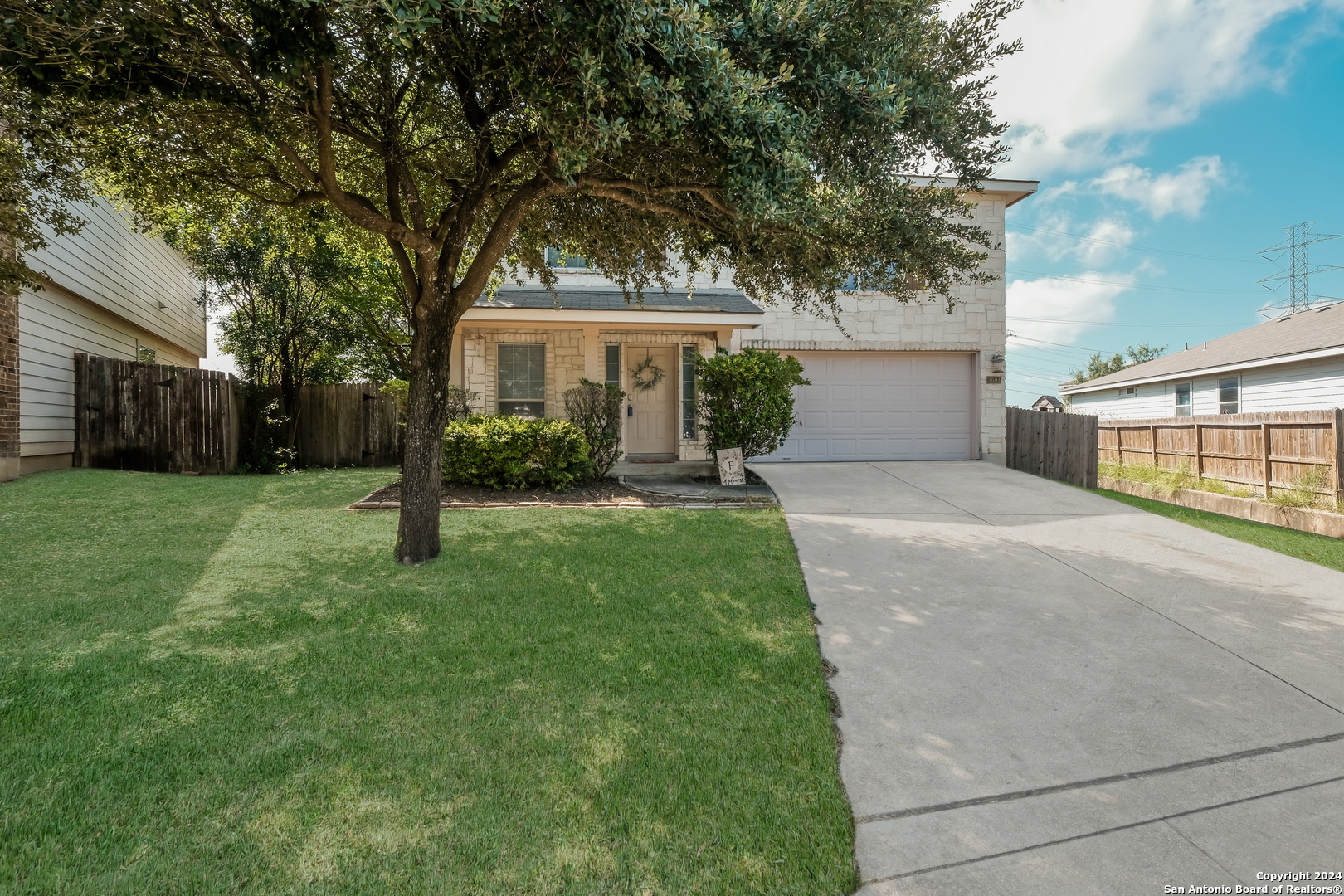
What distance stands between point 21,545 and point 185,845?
5078 mm

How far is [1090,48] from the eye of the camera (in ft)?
24.5

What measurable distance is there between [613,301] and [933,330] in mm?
6433

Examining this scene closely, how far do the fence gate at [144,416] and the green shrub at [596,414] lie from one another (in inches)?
264

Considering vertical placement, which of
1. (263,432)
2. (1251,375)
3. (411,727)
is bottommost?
(411,727)

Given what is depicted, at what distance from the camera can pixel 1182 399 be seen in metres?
16.4

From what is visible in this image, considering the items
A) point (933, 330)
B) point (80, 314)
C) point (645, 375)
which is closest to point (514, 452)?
point (645, 375)

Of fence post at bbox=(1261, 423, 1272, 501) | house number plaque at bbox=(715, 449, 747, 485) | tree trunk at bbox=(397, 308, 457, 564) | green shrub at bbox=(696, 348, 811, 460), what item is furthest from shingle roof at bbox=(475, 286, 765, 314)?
fence post at bbox=(1261, 423, 1272, 501)

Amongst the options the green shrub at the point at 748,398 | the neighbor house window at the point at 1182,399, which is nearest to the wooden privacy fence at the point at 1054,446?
the green shrub at the point at 748,398

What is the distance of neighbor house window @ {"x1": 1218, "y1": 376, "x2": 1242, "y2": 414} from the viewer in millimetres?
14367

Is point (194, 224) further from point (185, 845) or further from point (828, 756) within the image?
point (828, 756)

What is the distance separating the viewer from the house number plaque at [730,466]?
8.79 meters

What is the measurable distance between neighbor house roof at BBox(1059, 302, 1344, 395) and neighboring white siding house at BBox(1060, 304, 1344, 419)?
0.08 feet

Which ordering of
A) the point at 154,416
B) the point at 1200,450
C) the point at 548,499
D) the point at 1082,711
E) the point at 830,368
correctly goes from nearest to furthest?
the point at 1082,711 < the point at 548,499 < the point at 1200,450 < the point at 154,416 < the point at 830,368

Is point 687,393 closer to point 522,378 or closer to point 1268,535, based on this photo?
point 522,378
